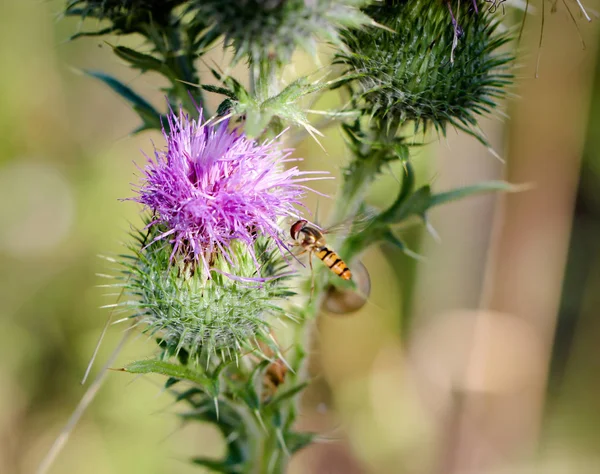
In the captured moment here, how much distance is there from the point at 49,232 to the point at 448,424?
385 cm

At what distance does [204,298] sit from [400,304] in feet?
9.98

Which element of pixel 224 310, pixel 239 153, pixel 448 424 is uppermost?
pixel 239 153

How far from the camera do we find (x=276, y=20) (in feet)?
6.85

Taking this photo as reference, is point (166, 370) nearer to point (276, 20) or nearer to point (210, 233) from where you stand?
point (210, 233)

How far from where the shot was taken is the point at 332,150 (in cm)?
498

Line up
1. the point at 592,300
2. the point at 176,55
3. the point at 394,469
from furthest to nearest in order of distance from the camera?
the point at 592,300, the point at 394,469, the point at 176,55

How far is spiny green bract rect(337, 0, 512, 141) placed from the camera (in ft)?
8.52

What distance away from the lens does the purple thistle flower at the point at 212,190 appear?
241 cm

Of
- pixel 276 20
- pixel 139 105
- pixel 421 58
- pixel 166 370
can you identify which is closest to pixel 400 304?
pixel 421 58

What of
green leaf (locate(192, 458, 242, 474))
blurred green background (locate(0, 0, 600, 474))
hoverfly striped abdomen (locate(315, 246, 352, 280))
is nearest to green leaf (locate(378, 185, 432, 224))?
hoverfly striped abdomen (locate(315, 246, 352, 280))

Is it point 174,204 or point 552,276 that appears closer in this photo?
point 174,204

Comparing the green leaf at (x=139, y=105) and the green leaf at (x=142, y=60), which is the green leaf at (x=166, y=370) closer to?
the green leaf at (x=139, y=105)

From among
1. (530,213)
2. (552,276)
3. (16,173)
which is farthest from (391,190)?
(16,173)

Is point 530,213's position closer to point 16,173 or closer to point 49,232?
point 49,232
